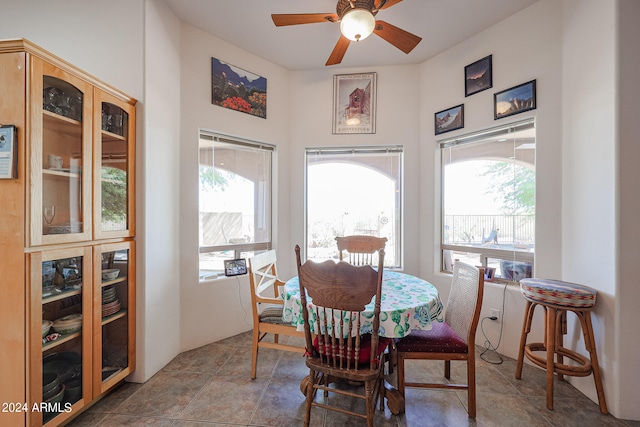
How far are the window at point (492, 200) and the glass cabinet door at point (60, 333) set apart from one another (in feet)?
10.4

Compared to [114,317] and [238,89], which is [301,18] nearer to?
[238,89]

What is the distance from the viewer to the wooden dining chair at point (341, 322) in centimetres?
134

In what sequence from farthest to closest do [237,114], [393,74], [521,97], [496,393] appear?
1. [393,74]
2. [237,114]
3. [521,97]
4. [496,393]

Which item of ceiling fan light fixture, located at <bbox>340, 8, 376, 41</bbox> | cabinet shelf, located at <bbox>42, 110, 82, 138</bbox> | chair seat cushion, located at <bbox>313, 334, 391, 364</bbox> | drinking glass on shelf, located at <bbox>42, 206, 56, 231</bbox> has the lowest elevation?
chair seat cushion, located at <bbox>313, 334, 391, 364</bbox>

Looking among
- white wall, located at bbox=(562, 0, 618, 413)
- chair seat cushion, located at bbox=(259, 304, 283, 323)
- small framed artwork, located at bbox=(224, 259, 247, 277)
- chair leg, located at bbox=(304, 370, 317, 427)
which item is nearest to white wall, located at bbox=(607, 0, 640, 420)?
white wall, located at bbox=(562, 0, 618, 413)

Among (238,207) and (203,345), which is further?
(238,207)

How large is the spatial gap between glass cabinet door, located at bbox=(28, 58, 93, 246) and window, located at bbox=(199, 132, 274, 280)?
3.49 feet

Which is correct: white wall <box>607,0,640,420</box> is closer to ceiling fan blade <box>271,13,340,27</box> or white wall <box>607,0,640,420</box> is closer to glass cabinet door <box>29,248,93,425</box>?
ceiling fan blade <box>271,13,340,27</box>

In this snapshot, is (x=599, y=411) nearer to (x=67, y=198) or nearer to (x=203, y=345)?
(x=203, y=345)

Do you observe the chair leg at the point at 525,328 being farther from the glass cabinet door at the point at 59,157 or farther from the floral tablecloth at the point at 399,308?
the glass cabinet door at the point at 59,157

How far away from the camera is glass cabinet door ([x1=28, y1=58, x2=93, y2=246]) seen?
1.34 m

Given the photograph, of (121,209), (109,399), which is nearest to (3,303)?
(121,209)

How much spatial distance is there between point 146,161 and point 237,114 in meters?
1.12

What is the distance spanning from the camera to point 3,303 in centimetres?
130
